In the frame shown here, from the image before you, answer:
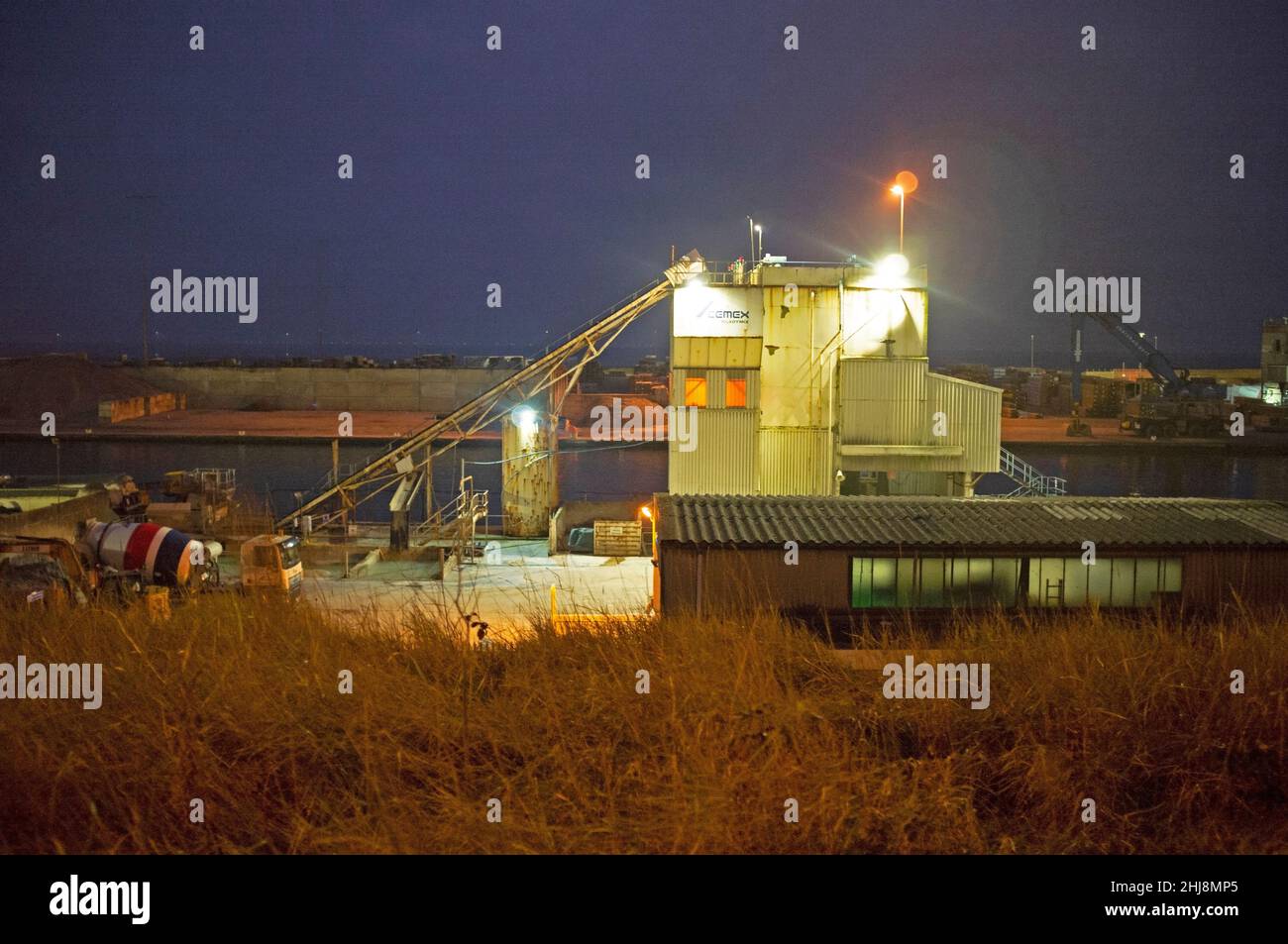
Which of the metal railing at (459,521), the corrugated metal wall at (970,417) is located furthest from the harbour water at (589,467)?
the corrugated metal wall at (970,417)

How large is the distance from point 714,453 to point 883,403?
427 centimetres

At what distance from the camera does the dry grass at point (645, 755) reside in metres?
5.16

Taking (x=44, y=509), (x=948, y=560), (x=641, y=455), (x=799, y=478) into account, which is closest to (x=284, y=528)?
(x=44, y=509)

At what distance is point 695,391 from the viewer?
24234 mm

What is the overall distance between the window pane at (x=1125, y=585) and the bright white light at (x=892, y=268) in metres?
12.2

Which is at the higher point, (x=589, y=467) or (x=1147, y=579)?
(x=589, y=467)

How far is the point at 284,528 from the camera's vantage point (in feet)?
85.8

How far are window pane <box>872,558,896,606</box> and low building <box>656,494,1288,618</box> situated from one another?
Result: 0.04 feet

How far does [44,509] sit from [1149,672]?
2028 cm

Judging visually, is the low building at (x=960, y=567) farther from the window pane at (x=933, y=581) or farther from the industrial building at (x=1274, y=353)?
the industrial building at (x=1274, y=353)

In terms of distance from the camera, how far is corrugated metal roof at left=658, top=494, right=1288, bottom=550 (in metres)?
13.6

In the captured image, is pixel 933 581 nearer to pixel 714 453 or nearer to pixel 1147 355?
pixel 714 453

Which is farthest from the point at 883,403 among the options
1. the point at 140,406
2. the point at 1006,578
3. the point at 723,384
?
the point at 140,406

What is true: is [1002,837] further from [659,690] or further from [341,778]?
[341,778]
